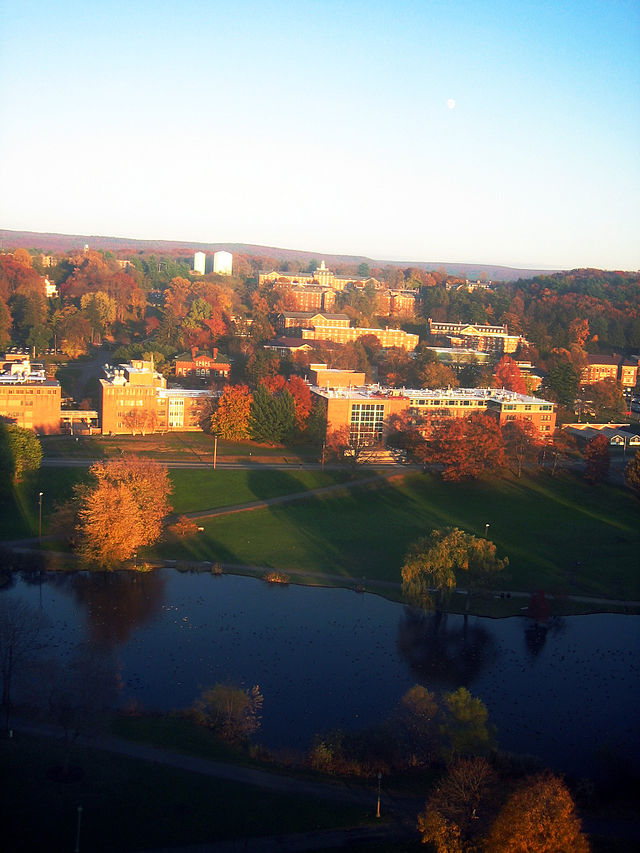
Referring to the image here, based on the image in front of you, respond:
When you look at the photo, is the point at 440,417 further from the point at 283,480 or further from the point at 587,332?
the point at 587,332

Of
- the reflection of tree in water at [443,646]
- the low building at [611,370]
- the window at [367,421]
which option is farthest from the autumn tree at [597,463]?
the low building at [611,370]

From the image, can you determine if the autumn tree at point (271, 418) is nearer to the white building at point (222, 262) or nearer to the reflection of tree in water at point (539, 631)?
the reflection of tree in water at point (539, 631)

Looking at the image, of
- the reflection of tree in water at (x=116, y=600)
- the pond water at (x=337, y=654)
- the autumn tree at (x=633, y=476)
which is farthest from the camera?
the autumn tree at (x=633, y=476)

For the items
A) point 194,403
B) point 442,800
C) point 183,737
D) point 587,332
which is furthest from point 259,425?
point 587,332

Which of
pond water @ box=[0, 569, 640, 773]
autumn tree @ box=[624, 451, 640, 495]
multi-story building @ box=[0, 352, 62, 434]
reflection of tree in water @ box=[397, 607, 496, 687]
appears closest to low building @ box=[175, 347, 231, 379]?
multi-story building @ box=[0, 352, 62, 434]

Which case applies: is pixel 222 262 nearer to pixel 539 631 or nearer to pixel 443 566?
pixel 443 566

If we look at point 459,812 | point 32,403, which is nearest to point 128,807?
point 459,812
